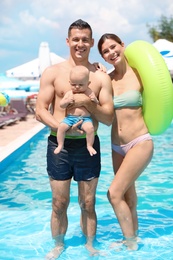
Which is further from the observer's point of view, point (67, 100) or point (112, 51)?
point (112, 51)

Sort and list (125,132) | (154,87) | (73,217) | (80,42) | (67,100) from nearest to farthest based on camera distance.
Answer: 1. (67,100)
2. (80,42)
3. (154,87)
4. (125,132)
5. (73,217)

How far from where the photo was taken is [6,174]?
7207 millimetres

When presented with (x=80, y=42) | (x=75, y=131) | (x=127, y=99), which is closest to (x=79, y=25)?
(x=80, y=42)

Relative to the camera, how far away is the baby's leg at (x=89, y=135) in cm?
316

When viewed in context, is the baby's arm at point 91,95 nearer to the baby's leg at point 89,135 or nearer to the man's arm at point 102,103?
the man's arm at point 102,103

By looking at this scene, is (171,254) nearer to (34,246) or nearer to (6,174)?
(34,246)

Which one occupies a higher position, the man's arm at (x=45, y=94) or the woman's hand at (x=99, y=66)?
the woman's hand at (x=99, y=66)

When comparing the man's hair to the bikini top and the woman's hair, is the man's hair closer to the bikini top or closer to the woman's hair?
the woman's hair

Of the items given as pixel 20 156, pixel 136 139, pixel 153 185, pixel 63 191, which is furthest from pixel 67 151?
pixel 20 156

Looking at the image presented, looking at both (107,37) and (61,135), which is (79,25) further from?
(61,135)

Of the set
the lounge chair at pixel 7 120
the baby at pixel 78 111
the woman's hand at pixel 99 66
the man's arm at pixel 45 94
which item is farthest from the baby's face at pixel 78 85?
the lounge chair at pixel 7 120

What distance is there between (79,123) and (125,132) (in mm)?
577

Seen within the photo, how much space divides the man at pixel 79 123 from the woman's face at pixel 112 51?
17cm

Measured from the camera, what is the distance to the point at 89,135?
3172 millimetres
